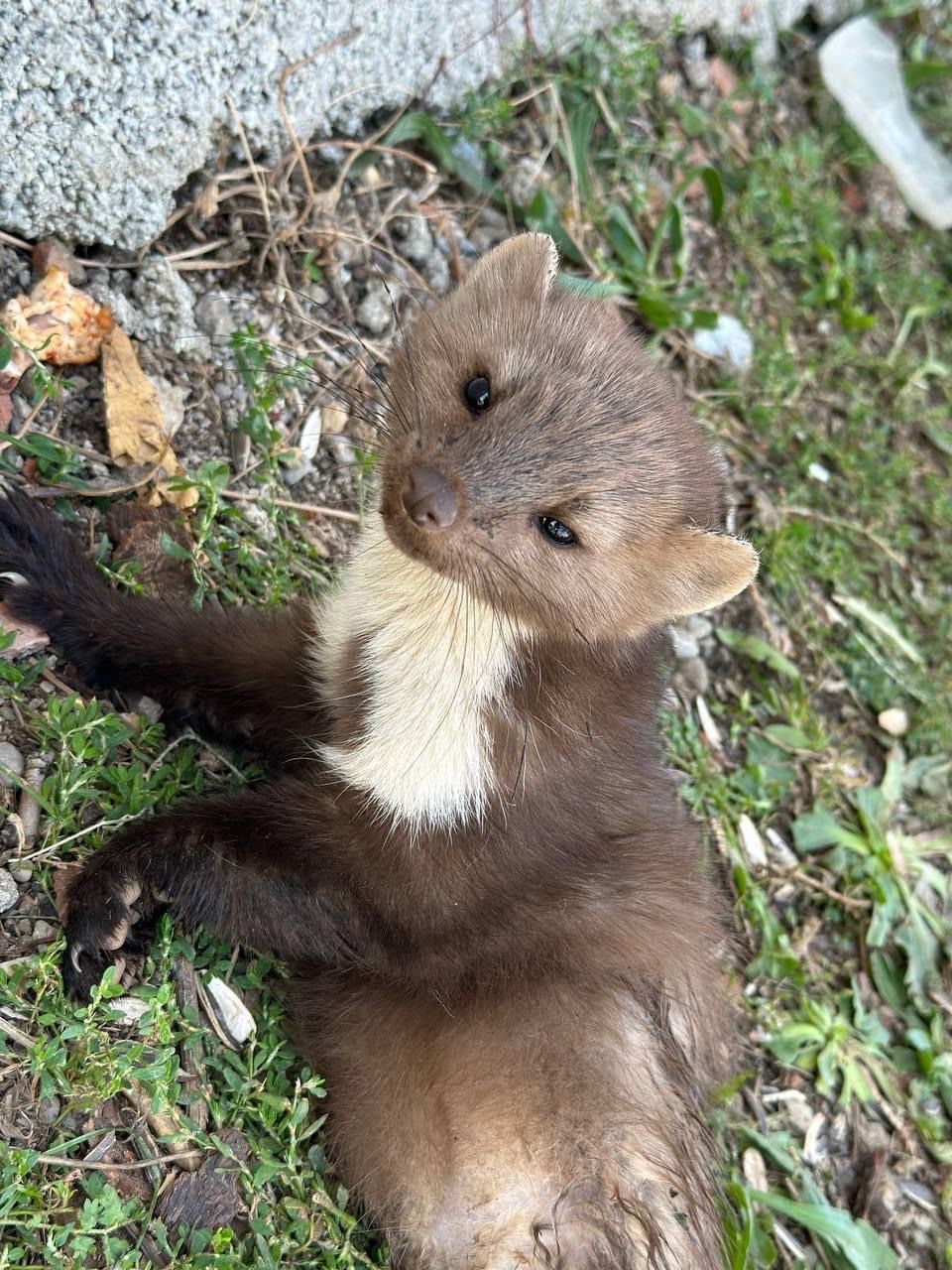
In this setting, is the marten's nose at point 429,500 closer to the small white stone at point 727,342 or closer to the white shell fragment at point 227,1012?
the white shell fragment at point 227,1012

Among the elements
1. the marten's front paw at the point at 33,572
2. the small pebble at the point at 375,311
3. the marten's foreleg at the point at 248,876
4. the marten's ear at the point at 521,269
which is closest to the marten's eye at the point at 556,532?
the marten's ear at the point at 521,269

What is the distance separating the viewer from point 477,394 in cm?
304

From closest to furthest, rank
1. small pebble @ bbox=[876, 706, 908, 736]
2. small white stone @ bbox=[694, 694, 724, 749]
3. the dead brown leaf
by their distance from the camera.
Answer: the dead brown leaf → small white stone @ bbox=[694, 694, 724, 749] → small pebble @ bbox=[876, 706, 908, 736]

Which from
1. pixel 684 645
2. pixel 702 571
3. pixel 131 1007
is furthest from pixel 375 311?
pixel 131 1007

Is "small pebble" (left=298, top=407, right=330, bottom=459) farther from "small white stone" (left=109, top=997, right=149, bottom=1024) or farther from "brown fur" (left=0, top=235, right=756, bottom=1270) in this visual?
"small white stone" (left=109, top=997, right=149, bottom=1024)

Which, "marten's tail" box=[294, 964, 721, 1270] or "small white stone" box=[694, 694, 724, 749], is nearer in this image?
"marten's tail" box=[294, 964, 721, 1270]

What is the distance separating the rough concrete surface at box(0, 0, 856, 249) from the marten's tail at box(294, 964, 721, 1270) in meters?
2.42

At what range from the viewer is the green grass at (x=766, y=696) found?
297cm

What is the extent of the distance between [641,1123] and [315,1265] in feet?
2.95

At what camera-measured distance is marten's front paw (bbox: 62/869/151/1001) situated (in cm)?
287

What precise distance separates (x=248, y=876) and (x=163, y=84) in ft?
7.65

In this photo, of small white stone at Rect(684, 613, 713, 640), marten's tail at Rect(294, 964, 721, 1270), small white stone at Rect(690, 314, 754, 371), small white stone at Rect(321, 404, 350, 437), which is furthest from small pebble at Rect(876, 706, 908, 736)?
small white stone at Rect(321, 404, 350, 437)

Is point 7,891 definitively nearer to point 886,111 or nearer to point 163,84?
point 163,84

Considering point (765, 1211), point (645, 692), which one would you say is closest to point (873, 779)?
point (765, 1211)
